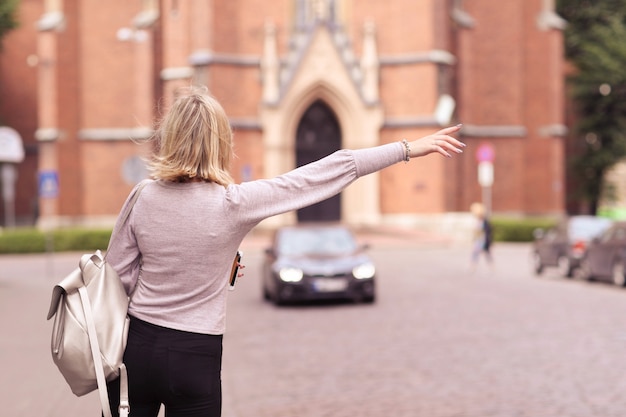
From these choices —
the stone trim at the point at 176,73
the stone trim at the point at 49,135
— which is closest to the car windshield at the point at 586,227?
the stone trim at the point at 176,73

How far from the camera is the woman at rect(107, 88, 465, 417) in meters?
3.13

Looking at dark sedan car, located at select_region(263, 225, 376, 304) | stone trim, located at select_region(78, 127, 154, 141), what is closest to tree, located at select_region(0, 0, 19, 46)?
stone trim, located at select_region(78, 127, 154, 141)

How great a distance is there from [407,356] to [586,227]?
13.1 meters

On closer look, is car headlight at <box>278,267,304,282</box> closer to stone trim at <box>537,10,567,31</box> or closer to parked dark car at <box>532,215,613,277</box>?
parked dark car at <box>532,215,613,277</box>

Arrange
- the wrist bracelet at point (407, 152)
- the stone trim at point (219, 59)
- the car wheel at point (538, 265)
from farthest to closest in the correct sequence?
1. the stone trim at point (219, 59)
2. the car wheel at point (538, 265)
3. the wrist bracelet at point (407, 152)

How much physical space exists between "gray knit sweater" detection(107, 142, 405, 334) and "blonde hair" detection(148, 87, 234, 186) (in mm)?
61

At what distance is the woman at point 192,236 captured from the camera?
10.3 ft

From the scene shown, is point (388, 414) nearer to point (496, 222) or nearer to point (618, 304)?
point (618, 304)

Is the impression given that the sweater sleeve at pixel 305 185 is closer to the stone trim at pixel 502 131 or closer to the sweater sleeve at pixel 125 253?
the sweater sleeve at pixel 125 253

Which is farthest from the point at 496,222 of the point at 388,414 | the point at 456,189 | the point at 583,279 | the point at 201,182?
the point at 201,182

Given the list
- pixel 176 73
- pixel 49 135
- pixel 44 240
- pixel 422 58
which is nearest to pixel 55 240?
pixel 44 240

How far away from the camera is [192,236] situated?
3.16m

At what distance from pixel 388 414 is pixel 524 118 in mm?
35578

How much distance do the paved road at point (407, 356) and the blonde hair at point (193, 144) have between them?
4.11 metres
